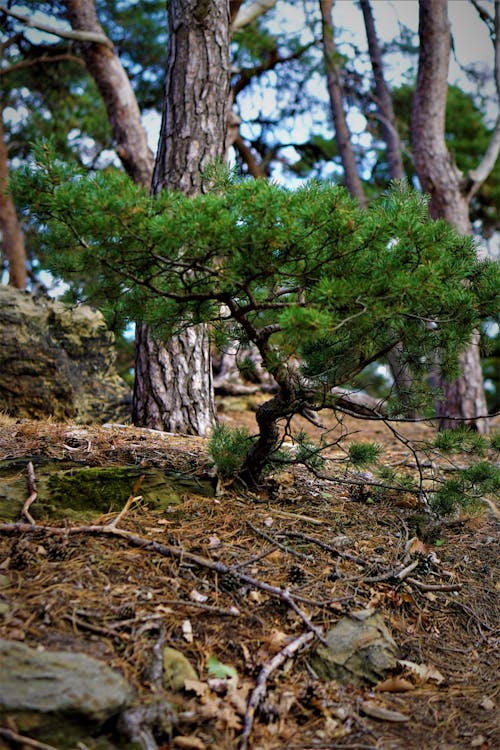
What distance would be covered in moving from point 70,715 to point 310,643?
0.92 metres

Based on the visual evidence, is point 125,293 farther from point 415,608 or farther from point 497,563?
point 497,563

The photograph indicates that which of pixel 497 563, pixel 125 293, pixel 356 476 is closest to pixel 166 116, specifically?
pixel 125 293

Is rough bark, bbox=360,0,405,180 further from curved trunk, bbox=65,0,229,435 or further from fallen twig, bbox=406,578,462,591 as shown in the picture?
fallen twig, bbox=406,578,462,591

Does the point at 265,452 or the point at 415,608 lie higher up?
the point at 265,452

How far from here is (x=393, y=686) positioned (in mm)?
2131

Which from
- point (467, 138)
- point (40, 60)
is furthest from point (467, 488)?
point (467, 138)

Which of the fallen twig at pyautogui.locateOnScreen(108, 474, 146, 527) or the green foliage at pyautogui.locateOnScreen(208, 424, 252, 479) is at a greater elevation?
the green foliage at pyautogui.locateOnScreen(208, 424, 252, 479)

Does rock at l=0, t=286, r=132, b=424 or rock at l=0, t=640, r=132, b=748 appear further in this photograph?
rock at l=0, t=286, r=132, b=424

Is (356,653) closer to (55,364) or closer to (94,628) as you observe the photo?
(94,628)

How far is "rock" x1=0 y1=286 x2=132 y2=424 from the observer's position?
465 centimetres

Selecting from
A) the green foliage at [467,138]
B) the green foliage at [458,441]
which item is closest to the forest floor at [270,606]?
the green foliage at [458,441]

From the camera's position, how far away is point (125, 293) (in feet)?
9.10

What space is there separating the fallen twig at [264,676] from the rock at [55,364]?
9.94 ft

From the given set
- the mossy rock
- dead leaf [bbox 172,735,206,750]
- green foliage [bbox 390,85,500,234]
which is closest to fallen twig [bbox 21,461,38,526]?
the mossy rock
